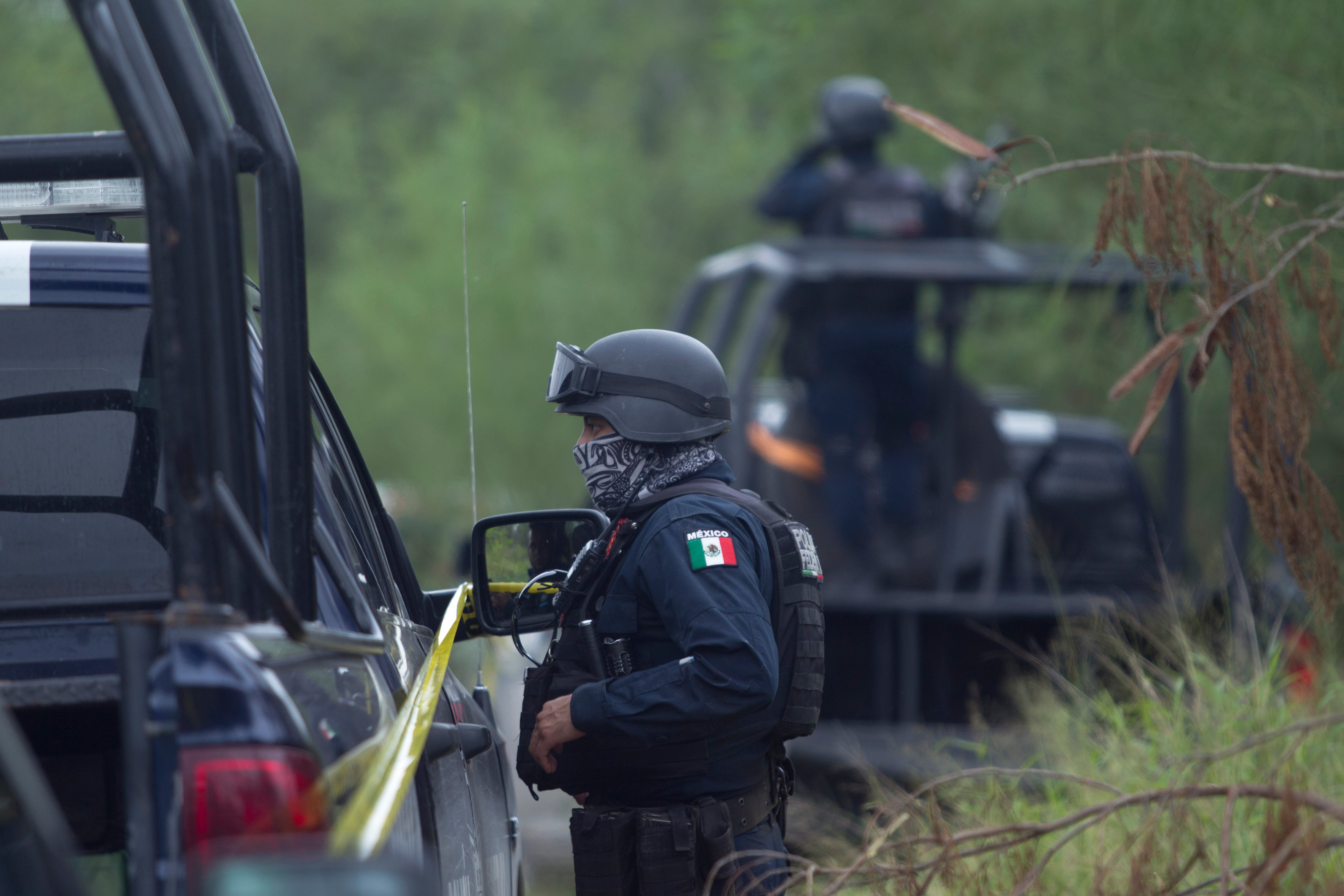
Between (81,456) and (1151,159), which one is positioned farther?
(1151,159)

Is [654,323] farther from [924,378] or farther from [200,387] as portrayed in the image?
[200,387]

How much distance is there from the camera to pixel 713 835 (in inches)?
109

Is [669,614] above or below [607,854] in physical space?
above

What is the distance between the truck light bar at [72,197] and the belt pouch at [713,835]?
152cm

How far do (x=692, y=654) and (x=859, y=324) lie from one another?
4.69m

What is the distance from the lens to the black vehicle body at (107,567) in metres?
2.10

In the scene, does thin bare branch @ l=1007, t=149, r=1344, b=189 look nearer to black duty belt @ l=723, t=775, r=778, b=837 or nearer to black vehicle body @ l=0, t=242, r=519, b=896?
black duty belt @ l=723, t=775, r=778, b=837

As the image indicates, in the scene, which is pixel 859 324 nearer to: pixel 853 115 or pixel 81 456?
pixel 853 115

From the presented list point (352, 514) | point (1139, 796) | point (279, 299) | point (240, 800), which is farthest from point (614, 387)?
point (240, 800)

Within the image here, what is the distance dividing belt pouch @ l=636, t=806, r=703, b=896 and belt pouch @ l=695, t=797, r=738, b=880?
0.09 ft

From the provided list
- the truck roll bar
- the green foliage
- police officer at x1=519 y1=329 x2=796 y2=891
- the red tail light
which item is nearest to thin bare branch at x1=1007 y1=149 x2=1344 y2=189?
the green foliage

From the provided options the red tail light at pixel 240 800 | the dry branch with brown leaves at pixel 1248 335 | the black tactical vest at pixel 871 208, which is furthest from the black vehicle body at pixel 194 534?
the black tactical vest at pixel 871 208

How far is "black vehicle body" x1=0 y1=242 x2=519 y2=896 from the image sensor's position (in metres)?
2.10

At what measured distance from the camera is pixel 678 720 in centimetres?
262
